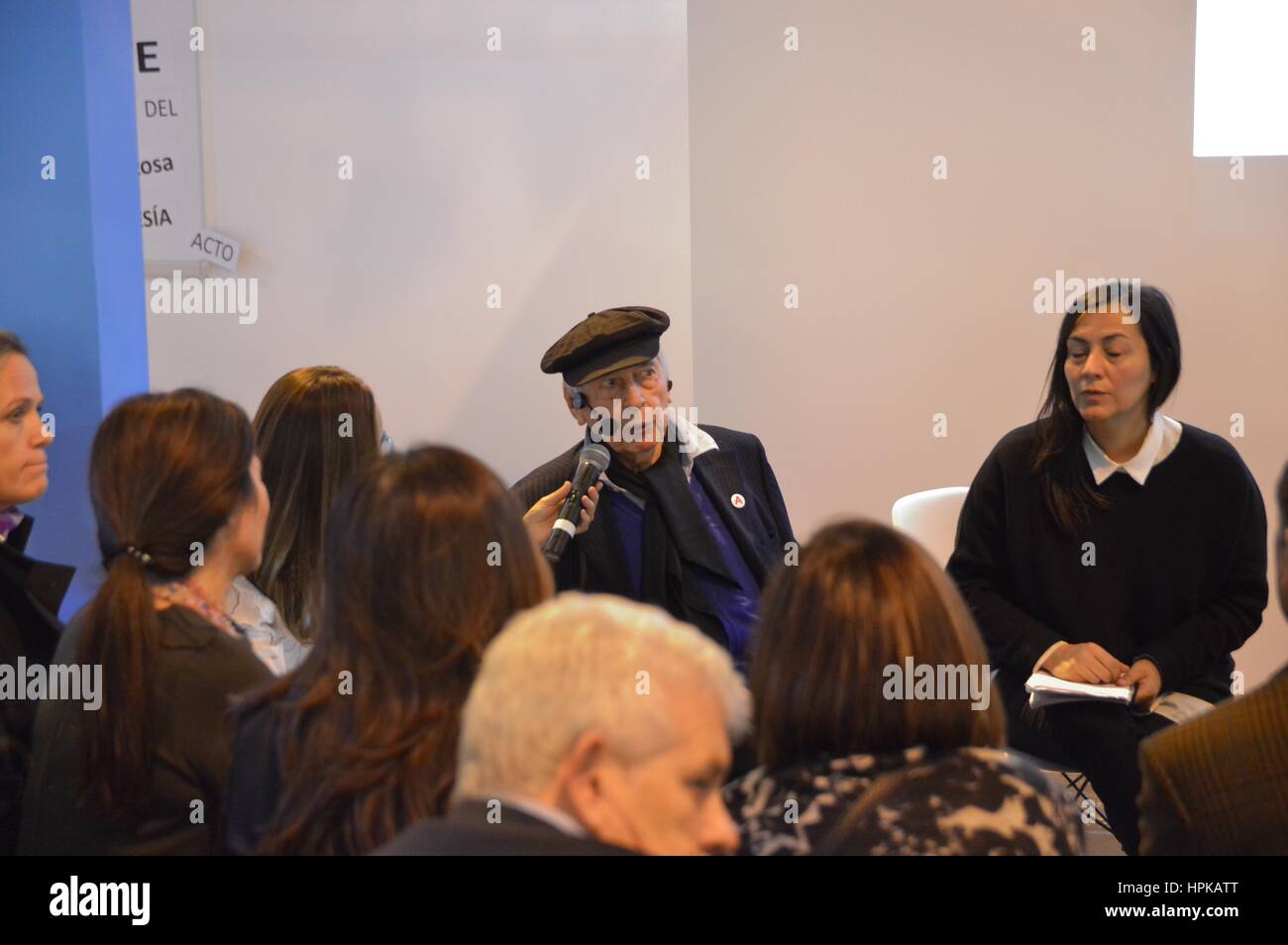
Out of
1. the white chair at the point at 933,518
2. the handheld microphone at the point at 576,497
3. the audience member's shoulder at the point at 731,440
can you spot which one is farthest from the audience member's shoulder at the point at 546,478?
the white chair at the point at 933,518

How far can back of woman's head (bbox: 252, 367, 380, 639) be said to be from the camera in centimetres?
249

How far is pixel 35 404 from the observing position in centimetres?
246

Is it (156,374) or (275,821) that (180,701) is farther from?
(156,374)

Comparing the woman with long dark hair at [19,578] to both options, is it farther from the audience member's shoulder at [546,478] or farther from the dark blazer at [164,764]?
the audience member's shoulder at [546,478]

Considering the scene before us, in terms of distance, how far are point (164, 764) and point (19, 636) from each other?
28.6 inches

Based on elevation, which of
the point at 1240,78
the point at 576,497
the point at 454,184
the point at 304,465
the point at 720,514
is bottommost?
the point at 720,514

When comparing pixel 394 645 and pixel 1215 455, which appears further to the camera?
pixel 1215 455

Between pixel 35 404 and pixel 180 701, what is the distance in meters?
1.04

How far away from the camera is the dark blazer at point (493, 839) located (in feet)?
3.56

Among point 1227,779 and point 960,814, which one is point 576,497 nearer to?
point 960,814

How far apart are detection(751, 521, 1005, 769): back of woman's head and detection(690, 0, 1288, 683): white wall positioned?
2.64 metres

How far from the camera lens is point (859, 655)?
59.6 inches

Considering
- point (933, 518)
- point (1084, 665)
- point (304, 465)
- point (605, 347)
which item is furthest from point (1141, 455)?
point (304, 465)

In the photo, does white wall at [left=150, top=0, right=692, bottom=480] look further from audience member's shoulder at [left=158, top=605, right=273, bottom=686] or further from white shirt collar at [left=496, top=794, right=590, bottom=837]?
white shirt collar at [left=496, top=794, right=590, bottom=837]
